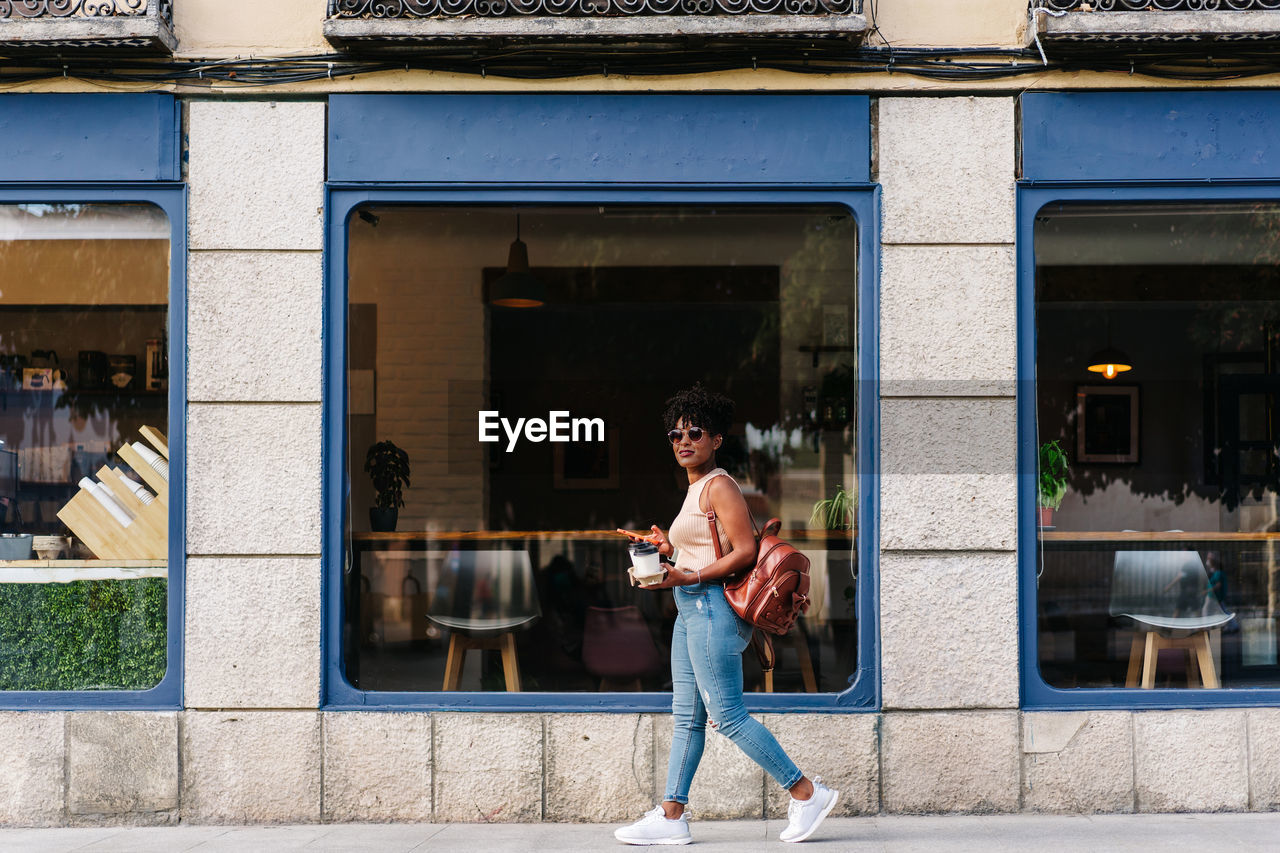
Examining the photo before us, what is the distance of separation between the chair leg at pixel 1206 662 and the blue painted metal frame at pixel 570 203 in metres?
1.92

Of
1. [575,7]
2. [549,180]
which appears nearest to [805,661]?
[549,180]

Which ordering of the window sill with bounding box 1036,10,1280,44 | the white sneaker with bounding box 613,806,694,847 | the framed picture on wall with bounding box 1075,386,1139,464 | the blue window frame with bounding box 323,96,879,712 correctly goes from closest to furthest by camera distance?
the white sneaker with bounding box 613,806,694,847, the window sill with bounding box 1036,10,1280,44, the blue window frame with bounding box 323,96,879,712, the framed picture on wall with bounding box 1075,386,1139,464

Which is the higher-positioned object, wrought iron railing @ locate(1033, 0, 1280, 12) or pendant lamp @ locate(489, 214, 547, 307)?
wrought iron railing @ locate(1033, 0, 1280, 12)

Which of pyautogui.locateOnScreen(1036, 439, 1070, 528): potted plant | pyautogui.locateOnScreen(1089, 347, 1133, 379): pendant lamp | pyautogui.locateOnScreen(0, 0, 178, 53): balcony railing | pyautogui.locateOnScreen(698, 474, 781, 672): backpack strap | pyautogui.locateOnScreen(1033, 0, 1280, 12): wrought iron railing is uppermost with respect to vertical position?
pyautogui.locateOnScreen(1033, 0, 1280, 12): wrought iron railing

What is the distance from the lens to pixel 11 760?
19.3ft

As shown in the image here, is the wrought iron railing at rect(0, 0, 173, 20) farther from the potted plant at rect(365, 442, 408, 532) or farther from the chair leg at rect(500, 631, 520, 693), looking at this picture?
the chair leg at rect(500, 631, 520, 693)

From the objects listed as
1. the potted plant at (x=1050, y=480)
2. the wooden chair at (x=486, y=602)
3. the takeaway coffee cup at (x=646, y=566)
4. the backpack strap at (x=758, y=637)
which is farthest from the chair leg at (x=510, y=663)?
the potted plant at (x=1050, y=480)

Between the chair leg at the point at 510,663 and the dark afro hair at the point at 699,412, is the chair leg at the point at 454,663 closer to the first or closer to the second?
the chair leg at the point at 510,663

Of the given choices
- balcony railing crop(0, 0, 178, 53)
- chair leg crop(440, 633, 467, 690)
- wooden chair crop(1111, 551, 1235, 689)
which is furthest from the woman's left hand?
balcony railing crop(0, 0, 178, 53)

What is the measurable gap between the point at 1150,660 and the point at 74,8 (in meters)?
6.91

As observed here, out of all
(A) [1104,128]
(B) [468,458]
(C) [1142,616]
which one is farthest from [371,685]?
(A) [1104,128]

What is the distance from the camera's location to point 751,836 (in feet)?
18.0

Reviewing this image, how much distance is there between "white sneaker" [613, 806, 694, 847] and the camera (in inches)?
208

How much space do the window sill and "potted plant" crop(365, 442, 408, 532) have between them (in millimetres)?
4178
